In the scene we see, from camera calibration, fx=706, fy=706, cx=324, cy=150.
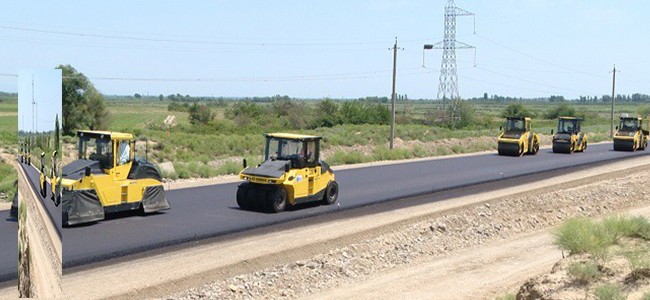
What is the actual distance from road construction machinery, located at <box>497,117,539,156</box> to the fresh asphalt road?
→ 309 cm

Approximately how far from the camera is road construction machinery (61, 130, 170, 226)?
611 inches

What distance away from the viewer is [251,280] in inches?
529

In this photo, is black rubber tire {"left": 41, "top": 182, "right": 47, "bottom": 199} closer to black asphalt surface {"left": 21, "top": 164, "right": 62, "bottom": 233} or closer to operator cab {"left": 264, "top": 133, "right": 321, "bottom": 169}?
black asphalt surface {"left": 21, "top": 164, "right": 62, "bottom": 233}

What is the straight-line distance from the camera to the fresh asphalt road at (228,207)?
48.4 ft

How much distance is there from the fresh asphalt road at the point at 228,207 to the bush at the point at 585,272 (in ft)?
26.2

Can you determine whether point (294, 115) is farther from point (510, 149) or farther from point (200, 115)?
point (510, 149)

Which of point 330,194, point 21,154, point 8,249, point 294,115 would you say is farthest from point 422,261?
point 294,115

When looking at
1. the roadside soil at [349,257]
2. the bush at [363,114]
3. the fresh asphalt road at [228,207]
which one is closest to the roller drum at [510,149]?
the fresh asphalt road at [228,207]

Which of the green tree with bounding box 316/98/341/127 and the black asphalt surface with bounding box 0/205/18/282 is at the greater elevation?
the green tree with bounding box 316/98/341/127

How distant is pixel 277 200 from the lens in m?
19.2

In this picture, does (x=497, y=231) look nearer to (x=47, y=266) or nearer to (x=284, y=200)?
(x=284, y=200)

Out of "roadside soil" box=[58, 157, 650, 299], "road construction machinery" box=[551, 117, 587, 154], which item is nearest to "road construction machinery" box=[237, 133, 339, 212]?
"roadside soil" box=[58, 157, 650, 299]

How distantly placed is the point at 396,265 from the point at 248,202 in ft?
17.2

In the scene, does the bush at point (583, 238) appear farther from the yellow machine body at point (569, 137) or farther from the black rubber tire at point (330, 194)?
the yellow machine body at point (569, 137)
